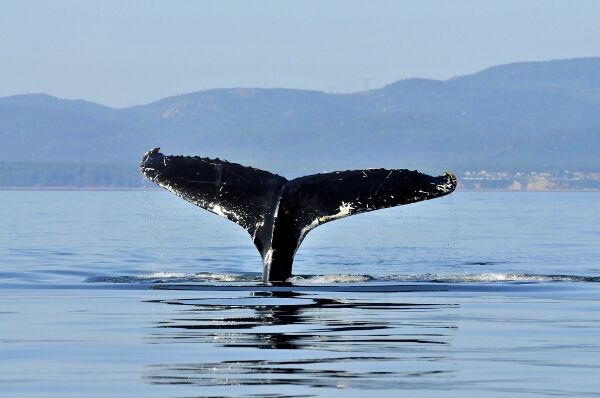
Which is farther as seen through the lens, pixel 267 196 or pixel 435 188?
pixel 267 196

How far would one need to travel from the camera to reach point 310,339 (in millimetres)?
12898

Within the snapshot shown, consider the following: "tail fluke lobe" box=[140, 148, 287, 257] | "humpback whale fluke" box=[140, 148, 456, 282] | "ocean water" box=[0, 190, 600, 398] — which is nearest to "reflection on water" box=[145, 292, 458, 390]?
"ocean water" box=[0, 190, 600, 398]

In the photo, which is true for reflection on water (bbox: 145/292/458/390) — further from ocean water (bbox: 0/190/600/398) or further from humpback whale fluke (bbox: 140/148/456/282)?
humpback whale fluke (bbox: 140/148/456/282)

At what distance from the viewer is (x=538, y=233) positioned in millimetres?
41844

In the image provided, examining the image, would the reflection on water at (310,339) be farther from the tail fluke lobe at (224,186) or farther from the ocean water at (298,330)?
the tail fluke lobe at (224,186)

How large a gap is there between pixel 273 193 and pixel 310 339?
4667 millimetres

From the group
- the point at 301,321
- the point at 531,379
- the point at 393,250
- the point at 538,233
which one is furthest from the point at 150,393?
the point at 538,233

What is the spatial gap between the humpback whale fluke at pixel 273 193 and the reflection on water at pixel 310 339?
2.16 ft

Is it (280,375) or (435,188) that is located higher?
(435,188)

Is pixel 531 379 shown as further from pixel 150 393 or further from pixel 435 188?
pixel 435 188

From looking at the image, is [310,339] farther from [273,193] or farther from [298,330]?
[273,193]

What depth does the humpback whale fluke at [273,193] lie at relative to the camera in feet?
54.7

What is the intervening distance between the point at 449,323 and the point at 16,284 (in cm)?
761

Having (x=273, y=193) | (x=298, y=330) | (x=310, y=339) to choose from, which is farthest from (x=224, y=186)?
(x=310, y=339)
